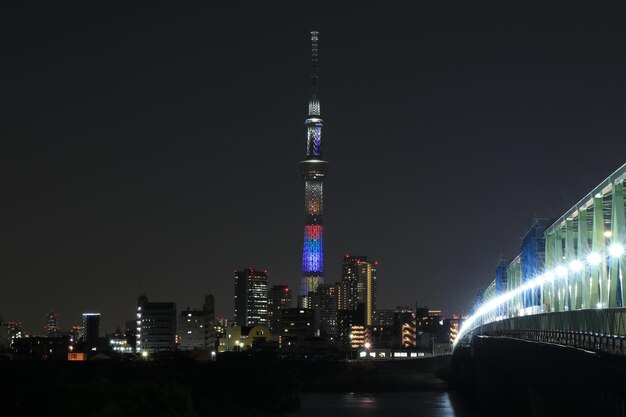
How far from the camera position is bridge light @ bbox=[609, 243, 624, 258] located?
36.3 meters

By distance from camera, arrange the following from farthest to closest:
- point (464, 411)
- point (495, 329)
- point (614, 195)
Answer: point (464, 411) < point (495, 329) < point (614, 195)

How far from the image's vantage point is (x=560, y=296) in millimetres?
56625

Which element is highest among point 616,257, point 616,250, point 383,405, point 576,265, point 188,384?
point 576,265

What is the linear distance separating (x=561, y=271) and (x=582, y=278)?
9.53 m

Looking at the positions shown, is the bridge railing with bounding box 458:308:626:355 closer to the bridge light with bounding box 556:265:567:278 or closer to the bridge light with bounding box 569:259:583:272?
the bridge light with bounding box 569:259:583:272

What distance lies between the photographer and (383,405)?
11962cm

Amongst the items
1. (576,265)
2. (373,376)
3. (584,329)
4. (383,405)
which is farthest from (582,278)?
(373,376)

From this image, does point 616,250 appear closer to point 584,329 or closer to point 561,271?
point 584,329

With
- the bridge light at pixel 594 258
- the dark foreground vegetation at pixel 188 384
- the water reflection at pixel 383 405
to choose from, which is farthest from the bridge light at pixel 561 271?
the water reflection at pixel 383 405

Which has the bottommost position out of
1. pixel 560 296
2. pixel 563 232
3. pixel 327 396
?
pixel 327 396

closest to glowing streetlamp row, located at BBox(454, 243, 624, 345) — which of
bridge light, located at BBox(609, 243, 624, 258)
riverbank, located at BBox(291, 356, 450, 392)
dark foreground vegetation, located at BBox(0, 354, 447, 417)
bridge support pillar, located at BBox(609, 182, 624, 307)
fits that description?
bridge light, located at BBox(609, 243, 624, 258)

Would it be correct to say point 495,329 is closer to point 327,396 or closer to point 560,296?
point 560,296

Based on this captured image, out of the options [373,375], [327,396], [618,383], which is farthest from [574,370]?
[373,375]

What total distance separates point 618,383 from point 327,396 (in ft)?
373
